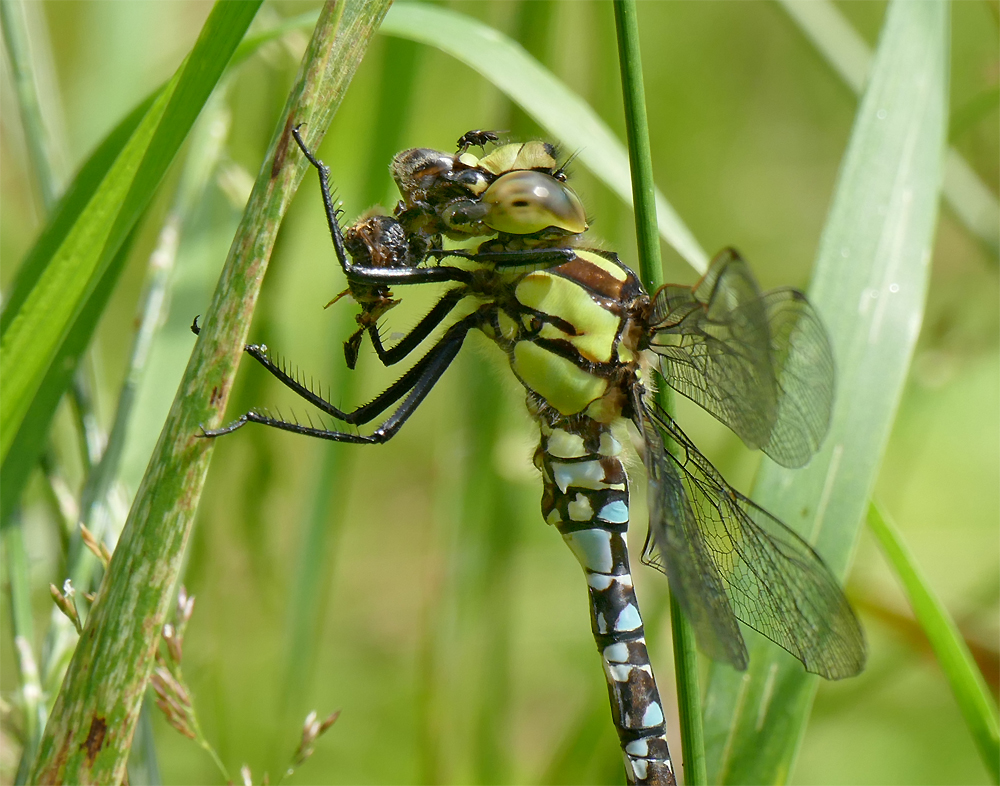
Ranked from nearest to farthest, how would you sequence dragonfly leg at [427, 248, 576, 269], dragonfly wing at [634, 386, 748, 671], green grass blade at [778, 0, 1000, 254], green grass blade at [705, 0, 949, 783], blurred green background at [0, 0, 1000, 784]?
1. dragonfly wing at [634, 386, 748, 671]
2. green grass blade at [705, 0, 949, 783]
3. dragonfly leg at [427, 248, 576, 269]
4. blurred green background at [0, 0, 1000, 784]
5. green grass blade at [778, 0, 1000, 254]

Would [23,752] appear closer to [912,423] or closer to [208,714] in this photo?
[208,714]

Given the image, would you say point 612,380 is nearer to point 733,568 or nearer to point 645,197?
point 733,568

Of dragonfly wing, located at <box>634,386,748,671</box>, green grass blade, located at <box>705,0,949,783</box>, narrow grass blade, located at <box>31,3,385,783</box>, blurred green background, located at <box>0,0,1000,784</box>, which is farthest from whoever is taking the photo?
blurred green background, located at <box>0,0,1000,784</box>

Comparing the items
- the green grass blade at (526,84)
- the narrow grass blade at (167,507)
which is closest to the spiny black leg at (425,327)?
the green grass blade at (526,84)

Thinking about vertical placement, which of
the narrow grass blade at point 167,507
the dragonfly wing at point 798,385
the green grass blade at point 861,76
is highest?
the green grass blade at point 861,76

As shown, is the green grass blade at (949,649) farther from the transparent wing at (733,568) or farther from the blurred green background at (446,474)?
the blurred green background at (446,474)

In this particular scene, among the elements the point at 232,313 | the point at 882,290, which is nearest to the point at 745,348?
the point at 882,290

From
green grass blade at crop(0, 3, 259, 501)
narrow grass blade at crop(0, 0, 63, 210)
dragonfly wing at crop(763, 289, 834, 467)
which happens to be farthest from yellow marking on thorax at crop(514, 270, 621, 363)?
narrow grass blade at crop(0, 0, 63, 210)

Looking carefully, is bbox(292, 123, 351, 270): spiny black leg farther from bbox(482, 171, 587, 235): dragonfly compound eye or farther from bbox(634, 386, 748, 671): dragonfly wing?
bbox(634, 386, 748, 671): dragonfly wing
